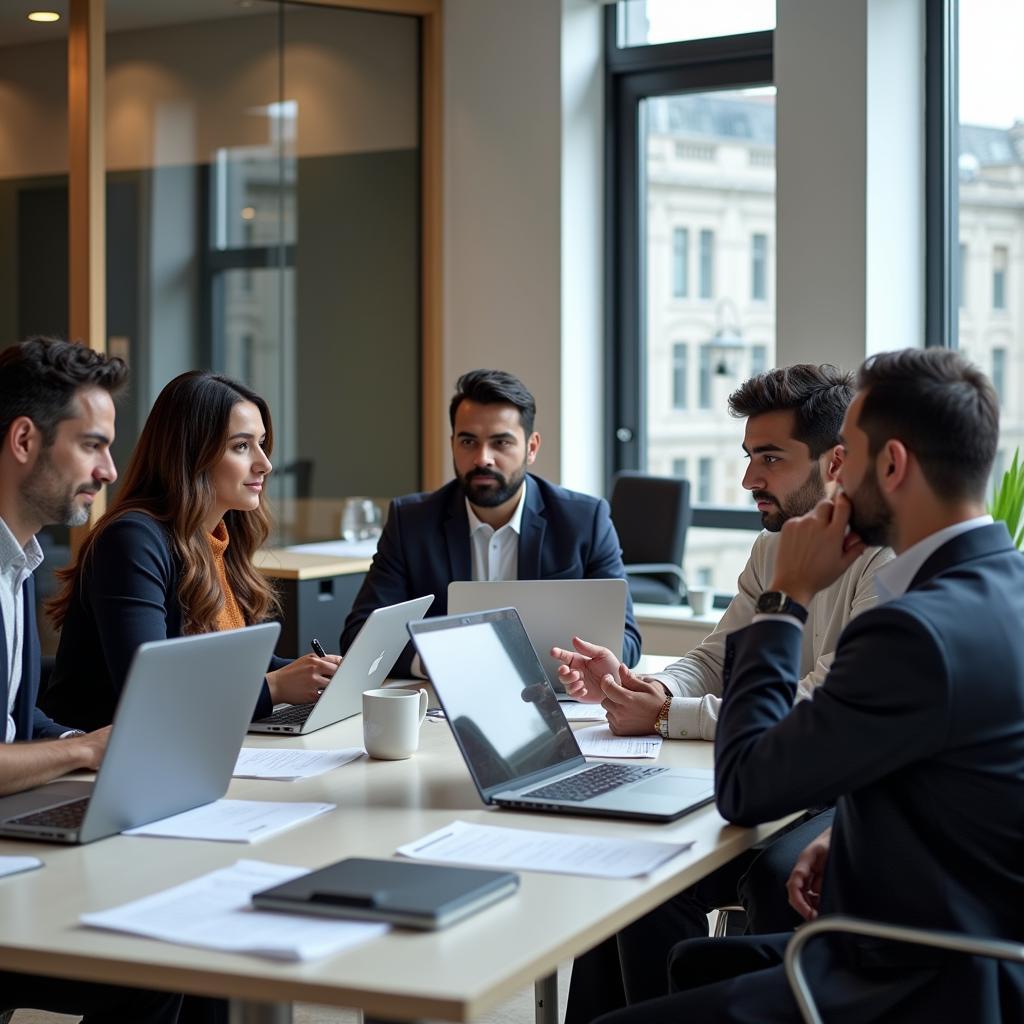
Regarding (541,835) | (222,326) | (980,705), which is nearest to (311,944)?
(541,835)

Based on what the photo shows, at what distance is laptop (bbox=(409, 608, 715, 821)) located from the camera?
2025 mm

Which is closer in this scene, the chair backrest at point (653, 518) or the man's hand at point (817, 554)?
the man's hand at point (817, 554)

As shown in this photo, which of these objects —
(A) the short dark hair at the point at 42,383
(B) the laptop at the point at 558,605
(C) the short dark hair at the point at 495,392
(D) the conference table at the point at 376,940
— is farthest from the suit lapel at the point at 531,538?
(A) the short dark hair at the point at 42,383

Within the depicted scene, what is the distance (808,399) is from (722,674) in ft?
2.43

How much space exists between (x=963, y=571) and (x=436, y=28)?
478cm

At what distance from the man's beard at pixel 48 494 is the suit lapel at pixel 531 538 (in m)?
1.47

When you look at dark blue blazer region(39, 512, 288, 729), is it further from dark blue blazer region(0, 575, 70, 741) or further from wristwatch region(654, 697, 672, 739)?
wristwatch region(654, 697, 672, 739)

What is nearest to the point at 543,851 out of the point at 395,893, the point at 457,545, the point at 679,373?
the point at 395,893

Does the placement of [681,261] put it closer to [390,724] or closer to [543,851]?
[390,724]

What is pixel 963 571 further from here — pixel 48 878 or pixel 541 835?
pixel 48 878

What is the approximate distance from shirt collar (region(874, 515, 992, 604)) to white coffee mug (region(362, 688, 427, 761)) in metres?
0.79

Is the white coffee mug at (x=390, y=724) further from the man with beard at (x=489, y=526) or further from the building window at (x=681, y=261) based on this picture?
the building window at (x=681, y=261)

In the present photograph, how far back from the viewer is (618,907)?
5.21 feet

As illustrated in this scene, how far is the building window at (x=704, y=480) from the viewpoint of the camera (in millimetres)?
6016
